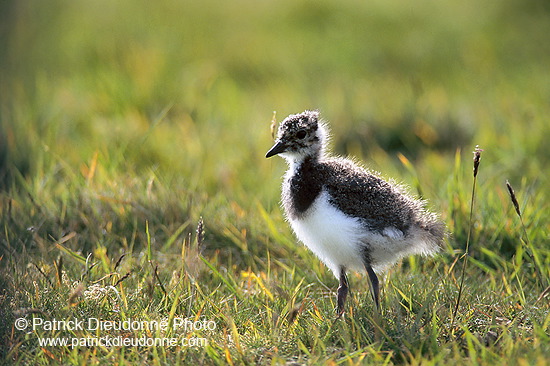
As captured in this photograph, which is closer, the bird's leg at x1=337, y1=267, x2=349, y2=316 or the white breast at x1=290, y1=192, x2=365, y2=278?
the white breast at x1=290, y1=192, x2=365, y2=278

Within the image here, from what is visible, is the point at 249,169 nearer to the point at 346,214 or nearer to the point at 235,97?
the point at 235,97

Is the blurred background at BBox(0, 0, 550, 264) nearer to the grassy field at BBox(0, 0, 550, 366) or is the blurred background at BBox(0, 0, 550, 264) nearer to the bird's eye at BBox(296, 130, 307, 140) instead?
the grassy field at BBox(0, 0, 550, 366)

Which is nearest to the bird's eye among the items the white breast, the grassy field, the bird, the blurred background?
the bird

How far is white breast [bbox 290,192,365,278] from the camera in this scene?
12.8 feet

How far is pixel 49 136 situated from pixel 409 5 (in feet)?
21.6

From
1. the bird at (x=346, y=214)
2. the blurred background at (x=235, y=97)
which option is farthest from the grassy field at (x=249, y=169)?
the bird at (x=346, y=214)

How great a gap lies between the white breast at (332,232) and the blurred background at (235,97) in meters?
1.02

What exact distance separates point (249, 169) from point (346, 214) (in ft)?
8.94

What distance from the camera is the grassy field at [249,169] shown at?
3627 millimetres

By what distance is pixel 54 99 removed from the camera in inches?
307

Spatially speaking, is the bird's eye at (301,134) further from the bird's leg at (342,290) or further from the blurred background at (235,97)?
the blurred background at (235,97)

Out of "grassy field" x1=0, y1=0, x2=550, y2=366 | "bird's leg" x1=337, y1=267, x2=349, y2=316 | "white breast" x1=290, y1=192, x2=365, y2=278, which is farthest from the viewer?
"bird's leg" x1=337, y1=267, x2=349, y2=316

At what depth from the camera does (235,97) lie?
8484mm

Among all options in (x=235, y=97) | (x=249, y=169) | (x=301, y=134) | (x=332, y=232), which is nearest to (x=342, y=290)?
(x=332, y=232)
